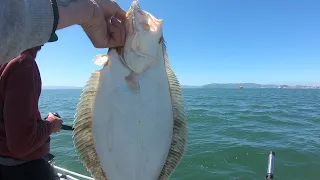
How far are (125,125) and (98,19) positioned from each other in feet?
2.31

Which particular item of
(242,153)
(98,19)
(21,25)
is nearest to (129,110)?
(98,19)

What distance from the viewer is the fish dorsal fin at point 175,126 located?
6.15 feet

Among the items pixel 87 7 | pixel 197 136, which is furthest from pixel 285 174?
pixel 87 7

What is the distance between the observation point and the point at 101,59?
1.78m

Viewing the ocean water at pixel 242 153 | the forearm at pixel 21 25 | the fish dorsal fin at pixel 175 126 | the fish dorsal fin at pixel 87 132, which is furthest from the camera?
the ocean water at pixel 242 153

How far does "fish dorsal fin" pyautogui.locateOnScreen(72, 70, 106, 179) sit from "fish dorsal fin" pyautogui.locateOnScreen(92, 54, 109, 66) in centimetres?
7

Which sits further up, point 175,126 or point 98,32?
point 98,32

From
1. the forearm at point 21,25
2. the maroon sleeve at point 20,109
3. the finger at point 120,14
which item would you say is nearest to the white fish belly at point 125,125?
the finger at point 120,14

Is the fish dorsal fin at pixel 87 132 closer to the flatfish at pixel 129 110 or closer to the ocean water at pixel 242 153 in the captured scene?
the flatfish at pixel 129 110

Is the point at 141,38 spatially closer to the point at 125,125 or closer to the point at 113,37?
the point at 113,37

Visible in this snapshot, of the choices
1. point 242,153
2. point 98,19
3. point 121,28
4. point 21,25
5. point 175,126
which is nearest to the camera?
point 21,25

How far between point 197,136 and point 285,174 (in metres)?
4.90

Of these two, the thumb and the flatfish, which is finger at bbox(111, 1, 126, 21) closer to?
the flatfish

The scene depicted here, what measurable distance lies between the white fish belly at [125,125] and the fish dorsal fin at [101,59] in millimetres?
36
